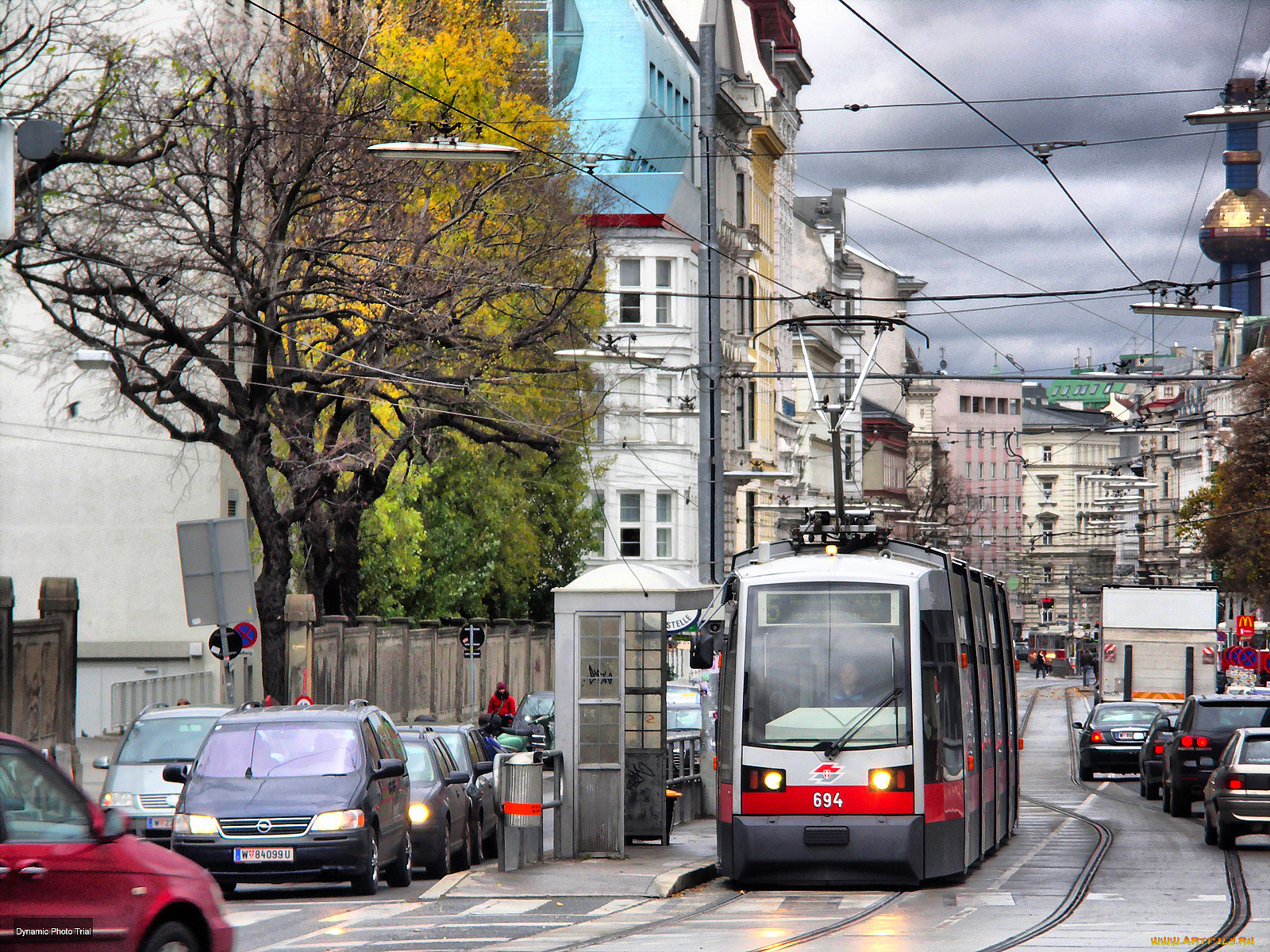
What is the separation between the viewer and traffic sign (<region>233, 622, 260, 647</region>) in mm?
29703

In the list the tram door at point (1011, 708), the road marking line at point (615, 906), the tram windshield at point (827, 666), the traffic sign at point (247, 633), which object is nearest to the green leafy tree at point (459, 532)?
the traffic sign at point (247, 633)

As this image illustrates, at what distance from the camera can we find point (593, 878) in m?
17.7

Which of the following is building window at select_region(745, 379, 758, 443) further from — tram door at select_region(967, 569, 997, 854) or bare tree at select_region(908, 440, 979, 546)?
tram door at select_region(967, 569, 997, 854)

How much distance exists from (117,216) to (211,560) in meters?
5.05

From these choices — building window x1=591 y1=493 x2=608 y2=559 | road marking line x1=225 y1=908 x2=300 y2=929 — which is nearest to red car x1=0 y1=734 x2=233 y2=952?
road marking line x1=225 y1=908 x2=300 y2=929

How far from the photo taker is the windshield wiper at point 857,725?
17.1m

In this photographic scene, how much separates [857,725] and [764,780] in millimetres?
893

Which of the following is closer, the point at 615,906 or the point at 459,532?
the point at 615,906

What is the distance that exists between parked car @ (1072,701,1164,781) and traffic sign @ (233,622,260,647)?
60.2 feet

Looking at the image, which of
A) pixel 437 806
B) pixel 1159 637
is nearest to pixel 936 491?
pixel 1159 637

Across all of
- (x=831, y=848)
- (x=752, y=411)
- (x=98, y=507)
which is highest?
(x=752, y=411)

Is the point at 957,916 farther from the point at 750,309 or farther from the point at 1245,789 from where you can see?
the point at 750,309

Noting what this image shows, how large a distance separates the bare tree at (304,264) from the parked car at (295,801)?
9.30 meters

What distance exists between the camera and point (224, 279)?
31938mm
